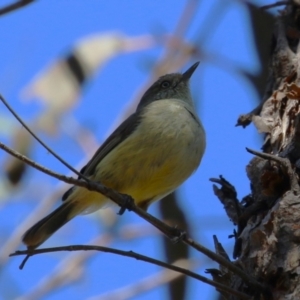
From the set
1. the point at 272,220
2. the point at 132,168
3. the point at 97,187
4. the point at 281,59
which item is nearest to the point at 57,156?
the point at 97,187

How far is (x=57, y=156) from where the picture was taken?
2391 millimetres

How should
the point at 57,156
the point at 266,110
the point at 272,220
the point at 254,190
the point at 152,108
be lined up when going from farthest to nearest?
1. the point at 152,108
2. the point at 266,110
3. the point at 254,190
4. the point at 272,220
5. the point at 57,156

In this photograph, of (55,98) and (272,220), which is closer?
(272,220)

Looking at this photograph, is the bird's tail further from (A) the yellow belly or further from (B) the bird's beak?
(B) the bird's beak

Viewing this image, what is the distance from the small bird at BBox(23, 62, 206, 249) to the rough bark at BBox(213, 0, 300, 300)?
386mm

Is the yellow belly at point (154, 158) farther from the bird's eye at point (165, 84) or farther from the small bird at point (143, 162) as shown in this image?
the bird's eye at point (165, 84)

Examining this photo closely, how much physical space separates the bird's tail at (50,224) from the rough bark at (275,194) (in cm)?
119

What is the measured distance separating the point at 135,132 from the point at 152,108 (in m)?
0.35

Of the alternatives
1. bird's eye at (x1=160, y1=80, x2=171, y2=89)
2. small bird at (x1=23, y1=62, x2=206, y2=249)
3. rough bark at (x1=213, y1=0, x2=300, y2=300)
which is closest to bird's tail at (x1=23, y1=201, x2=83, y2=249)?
small bird at (x1=23, y1=62, x2=206, y2=249)

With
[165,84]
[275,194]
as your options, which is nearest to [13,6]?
[275,194]

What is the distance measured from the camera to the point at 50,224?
4.14 m

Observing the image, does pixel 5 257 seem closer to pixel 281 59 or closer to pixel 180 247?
pixel 180 247

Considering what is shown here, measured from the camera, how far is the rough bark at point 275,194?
275 centimetres

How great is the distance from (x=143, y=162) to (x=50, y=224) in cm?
71
